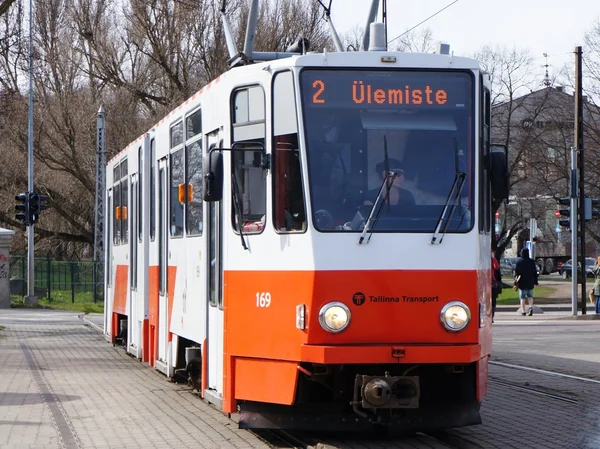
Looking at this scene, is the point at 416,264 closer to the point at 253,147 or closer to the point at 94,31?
the point at 253,147

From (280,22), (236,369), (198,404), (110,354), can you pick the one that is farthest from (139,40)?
(236,369)

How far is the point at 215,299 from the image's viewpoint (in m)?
9.80

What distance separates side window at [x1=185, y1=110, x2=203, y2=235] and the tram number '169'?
77.7 inches

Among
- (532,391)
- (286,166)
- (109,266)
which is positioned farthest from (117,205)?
(286,166)

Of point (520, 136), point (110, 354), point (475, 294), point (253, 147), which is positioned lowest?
point (110, 354)

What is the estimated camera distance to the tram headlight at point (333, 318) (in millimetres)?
8172

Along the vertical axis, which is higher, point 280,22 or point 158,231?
point 280,22

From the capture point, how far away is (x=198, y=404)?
11719 millimetres

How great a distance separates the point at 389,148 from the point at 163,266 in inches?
209

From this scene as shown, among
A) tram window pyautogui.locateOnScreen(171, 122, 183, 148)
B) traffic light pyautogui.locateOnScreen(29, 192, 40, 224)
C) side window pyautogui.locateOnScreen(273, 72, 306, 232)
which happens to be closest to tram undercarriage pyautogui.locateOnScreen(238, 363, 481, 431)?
side window pyautogui.locateOnScreen(273, 72, 306, 232)

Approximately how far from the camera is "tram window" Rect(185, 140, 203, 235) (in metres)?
10.7

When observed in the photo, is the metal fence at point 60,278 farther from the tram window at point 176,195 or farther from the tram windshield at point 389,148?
the tram windshield at point 389,148

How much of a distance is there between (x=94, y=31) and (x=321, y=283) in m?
33.4

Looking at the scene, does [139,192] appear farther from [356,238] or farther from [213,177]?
[356,238]
